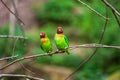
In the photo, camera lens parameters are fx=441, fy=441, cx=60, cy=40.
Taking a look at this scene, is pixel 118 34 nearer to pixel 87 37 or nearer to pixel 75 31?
pixel 87 37

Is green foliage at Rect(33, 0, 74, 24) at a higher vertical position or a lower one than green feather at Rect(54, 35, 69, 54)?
higher

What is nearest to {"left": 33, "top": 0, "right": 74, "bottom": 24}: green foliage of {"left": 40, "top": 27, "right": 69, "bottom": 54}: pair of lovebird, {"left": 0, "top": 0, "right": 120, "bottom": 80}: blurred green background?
{"left": 0, "top": 0, "right": 120, "bottom": 80}: blurred green background

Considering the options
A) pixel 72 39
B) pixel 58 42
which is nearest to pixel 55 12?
pixel 72 39

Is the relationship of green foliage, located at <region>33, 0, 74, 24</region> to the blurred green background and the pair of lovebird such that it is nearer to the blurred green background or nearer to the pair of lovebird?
the blurred green background

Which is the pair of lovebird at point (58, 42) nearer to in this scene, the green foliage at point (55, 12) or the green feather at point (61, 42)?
the green feather at point (61, 42)

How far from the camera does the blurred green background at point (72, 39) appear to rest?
7242 millimetres

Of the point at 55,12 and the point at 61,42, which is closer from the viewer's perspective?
the point at 61,42

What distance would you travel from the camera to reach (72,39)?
398 inches

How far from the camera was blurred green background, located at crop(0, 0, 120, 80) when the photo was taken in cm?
724

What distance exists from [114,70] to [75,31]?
7.07 feet

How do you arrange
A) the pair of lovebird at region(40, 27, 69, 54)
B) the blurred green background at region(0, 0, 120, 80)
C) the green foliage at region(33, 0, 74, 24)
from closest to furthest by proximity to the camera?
the pair of lovebird at region(40, 27, 69, 54) → the blurred green background at region(0, 0, 120, 80) → the green foliage at region(33, 0, 74, 24)

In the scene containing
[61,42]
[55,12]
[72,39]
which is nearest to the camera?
[61,42]

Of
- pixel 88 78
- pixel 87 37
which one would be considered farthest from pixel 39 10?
pixel 88 78

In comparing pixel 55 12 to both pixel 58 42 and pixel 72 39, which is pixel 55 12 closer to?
pixel 72 39
